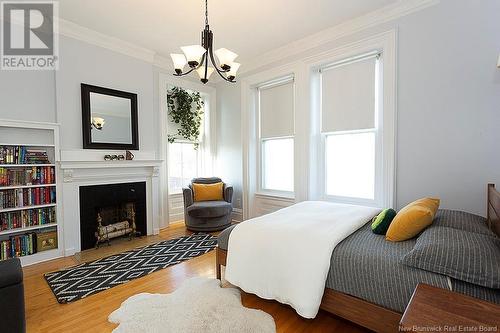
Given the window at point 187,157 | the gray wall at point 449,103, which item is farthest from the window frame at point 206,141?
the gray wall at point 449,103

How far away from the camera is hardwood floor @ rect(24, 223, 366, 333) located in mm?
1767

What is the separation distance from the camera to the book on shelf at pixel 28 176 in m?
2.76

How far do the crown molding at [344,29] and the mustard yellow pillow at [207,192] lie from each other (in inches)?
90.8

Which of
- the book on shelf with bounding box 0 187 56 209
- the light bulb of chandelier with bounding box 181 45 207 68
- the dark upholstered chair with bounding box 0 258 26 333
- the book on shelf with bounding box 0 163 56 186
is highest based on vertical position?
the light bulb of chandelier with bounding box 181 45 207 68

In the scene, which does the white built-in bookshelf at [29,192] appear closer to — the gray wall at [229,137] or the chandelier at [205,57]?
the chandelier at [205,57]

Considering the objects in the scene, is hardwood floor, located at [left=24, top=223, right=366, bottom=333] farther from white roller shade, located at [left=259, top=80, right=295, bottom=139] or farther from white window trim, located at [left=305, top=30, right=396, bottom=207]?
white roller shade, located at [left=259, top=80, right=295, bottom=139]

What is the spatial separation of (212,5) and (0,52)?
257 cm

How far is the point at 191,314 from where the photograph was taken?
72.2 inches

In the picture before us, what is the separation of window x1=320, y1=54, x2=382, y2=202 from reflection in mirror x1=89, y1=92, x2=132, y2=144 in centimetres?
307

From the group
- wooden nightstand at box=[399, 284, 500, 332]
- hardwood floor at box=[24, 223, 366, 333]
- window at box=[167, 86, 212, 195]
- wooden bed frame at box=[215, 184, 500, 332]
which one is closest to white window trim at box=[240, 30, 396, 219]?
window at box=[167, 86, 212, 195]

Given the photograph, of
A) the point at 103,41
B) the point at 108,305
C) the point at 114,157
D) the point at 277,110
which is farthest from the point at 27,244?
the point at 277,110

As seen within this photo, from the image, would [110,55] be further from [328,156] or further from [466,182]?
[466,182]

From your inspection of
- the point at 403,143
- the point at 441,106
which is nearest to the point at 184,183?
the point at 403,143

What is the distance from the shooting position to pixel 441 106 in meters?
2.56
